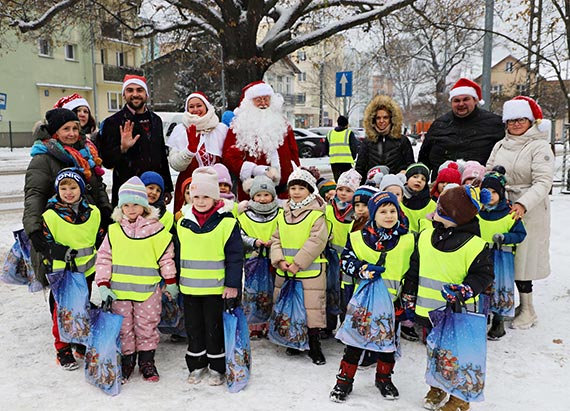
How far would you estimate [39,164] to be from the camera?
145 inches

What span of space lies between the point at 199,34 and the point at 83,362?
10047 millimetres

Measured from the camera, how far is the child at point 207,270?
3.30 m

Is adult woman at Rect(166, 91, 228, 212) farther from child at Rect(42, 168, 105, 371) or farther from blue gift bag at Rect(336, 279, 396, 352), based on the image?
blue gift bag at Rect(336, 279, 396, 352)

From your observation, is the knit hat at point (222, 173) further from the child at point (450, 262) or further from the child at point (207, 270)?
the child at point (450, 262)

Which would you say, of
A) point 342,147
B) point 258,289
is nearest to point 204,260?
point 258,289

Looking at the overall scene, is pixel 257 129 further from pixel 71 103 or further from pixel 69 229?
pixel 69 229

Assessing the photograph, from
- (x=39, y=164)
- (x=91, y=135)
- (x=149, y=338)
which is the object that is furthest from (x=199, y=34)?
(x=149, y=338)

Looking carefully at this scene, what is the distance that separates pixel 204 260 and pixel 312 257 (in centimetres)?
79

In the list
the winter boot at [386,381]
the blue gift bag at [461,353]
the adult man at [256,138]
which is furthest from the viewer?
the adult man at [256,138]

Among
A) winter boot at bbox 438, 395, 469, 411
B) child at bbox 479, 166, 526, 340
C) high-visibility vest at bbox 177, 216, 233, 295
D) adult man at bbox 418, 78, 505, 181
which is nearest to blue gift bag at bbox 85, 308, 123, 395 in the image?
high-visibility vest at bbox 177, 216, 233, 295

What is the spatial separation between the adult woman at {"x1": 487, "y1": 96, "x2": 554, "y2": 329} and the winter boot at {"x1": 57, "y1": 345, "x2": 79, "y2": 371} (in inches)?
140

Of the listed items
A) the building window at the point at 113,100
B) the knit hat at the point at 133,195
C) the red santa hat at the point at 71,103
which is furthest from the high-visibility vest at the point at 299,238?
the building window at the point at 113,100

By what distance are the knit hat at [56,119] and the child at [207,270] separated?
1202mm

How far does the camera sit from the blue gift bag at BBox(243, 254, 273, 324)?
3.97 m
